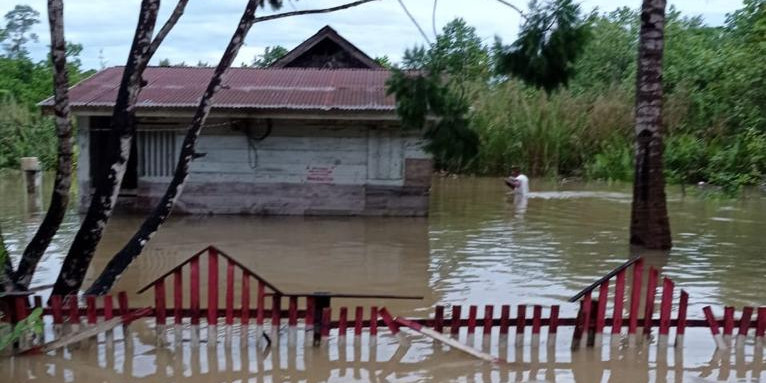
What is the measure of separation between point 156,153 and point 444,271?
24.5ft

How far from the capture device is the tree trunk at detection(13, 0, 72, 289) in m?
7.12

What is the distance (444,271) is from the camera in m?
10.2

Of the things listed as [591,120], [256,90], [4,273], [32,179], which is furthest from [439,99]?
[591,120]

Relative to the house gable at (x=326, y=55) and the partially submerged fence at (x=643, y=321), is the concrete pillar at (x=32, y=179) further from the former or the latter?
the partially submerged fence at (x=643, y=321)

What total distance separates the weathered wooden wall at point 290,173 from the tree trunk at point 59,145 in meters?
7.70

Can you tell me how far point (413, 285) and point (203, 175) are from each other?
6.99 m

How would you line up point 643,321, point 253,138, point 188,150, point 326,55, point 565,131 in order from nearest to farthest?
point 643,321, point 188,150, point 253,138, point 326,55, point 565,131

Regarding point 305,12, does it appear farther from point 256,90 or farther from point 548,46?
point 256,90

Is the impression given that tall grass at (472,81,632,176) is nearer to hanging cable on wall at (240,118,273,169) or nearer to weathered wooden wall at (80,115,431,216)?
weathered wooden wall at (80,115,431,216)

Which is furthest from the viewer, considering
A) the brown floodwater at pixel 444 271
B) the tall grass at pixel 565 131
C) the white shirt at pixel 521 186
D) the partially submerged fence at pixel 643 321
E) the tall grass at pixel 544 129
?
the tall grass at pixel 544 129

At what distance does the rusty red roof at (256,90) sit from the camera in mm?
14242

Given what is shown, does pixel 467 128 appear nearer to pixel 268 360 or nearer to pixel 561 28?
pixel 561 28

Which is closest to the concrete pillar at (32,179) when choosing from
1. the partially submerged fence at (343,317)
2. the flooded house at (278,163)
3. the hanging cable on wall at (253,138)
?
the flooded house at (278,163)

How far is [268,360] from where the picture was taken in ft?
20.8
